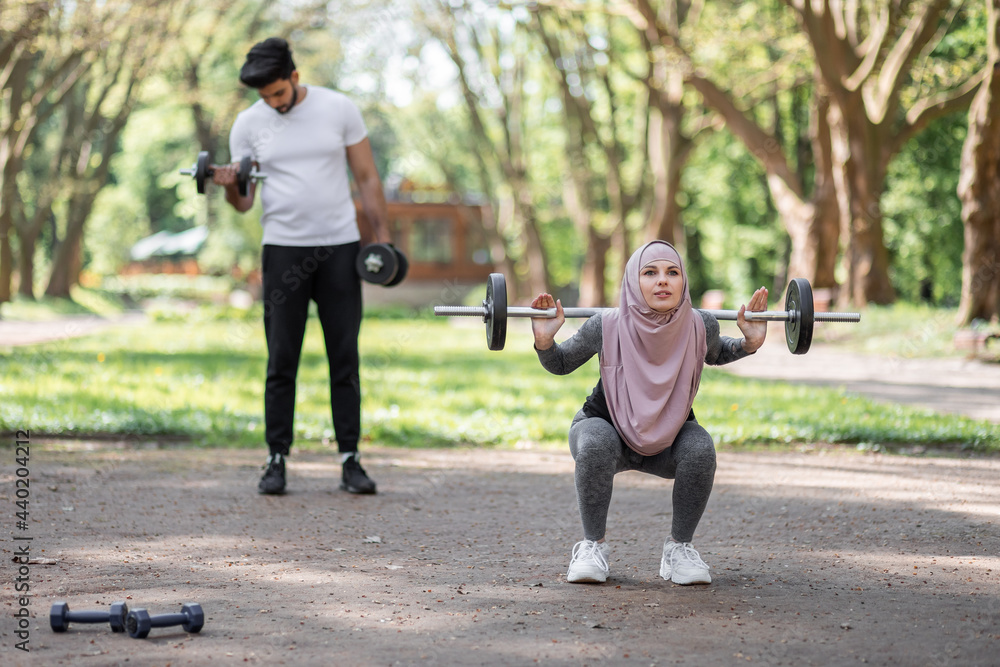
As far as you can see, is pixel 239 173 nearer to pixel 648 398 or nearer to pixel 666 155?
pixel 648 398

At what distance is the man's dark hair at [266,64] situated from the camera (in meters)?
5.26

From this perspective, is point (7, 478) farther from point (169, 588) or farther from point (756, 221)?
point (756, 221)

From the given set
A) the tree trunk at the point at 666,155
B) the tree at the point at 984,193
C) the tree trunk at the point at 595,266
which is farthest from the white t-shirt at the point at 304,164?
the tree trunk at the point at 595,266

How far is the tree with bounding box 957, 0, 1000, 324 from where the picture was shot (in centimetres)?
1355

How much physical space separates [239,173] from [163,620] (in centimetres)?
281

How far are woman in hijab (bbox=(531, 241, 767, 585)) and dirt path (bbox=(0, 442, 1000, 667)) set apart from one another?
18cm

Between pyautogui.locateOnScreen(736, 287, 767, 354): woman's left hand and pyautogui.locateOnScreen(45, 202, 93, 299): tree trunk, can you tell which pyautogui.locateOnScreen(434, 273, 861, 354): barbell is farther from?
pyautogui.locateOnScreen(45, 202, 93, 299): tree trunk

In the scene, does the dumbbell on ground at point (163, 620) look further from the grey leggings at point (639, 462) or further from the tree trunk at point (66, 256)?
the tree trunk at point (66, 256)

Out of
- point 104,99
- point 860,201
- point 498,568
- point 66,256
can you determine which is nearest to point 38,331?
point 104,99

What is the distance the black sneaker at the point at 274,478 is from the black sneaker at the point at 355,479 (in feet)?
1.06

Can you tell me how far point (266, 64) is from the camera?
529 centimetres

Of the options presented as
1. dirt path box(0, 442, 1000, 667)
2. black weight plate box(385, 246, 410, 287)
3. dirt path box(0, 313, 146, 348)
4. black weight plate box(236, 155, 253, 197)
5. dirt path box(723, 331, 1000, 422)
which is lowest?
dirt path box(0, 442, 1000, 667)

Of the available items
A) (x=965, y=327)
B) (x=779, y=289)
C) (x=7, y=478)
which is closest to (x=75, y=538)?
(x=7, y=478)

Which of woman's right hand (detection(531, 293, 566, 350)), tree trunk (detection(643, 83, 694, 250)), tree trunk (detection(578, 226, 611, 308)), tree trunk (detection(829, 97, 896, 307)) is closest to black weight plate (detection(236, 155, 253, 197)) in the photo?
woman's right hand (detection(531, 293, 566, 350))
